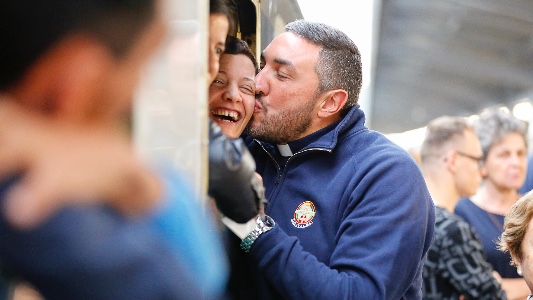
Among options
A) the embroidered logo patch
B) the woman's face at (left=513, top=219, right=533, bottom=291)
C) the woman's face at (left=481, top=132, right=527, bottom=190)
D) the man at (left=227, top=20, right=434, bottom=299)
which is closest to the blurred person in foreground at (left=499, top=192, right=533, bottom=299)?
the woman's face at (left=513, top=219, right=533, bottom=291)

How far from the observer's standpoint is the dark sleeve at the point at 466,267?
234 cm

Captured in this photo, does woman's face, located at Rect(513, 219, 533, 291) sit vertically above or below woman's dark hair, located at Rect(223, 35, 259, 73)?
below

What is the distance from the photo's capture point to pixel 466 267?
2.38 meters

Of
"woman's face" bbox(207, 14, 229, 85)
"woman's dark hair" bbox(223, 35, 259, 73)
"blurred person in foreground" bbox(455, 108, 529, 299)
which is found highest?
"woman's face" bbox(207, 14, 229, 85)

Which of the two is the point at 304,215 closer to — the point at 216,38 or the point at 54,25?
the point at 216,38

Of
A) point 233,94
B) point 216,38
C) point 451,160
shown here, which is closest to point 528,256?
point 233,94

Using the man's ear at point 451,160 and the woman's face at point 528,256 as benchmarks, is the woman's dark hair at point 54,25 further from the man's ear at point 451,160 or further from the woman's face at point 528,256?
the man's ear at point 451,160

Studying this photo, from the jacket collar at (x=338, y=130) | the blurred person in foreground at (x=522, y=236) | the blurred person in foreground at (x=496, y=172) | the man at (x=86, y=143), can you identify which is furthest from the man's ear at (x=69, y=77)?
the blurred person in foreground at (x=496, y=172)

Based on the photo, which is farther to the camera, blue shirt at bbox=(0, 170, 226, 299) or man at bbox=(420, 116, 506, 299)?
man at bbox=(420, 116, 506, 299)

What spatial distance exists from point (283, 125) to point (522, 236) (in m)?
0.78

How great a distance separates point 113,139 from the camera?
55 centimetres

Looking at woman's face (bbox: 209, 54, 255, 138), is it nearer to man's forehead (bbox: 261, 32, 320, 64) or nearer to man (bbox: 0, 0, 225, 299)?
man's forehead (bbox: 261, 32, 320, 64)

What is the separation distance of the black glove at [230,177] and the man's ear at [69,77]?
283mm

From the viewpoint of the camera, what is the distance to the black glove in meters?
0.81
